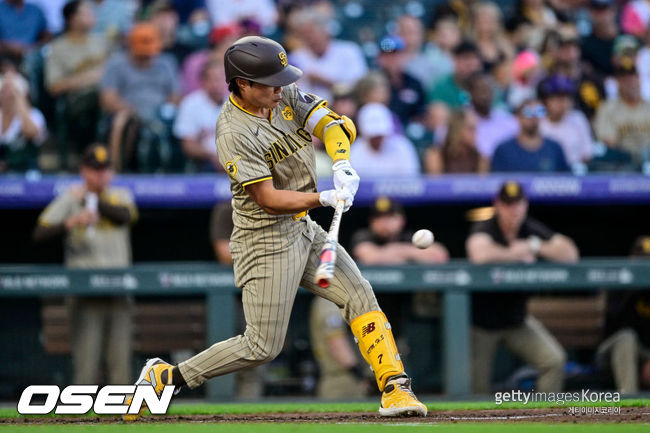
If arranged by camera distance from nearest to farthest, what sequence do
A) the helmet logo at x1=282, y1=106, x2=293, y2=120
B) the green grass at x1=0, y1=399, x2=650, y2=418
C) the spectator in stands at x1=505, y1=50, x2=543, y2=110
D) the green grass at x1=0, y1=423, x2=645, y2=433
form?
1. the green grass at x1=0, y1=423, x2=645, y2=433
2. the helmet logo at x1=282, y1=106, x2=293, y2=120
3. the green grass at x1=0, y1=399, x2=650, y2=418
4. the spectator in stands at x1=505, y1=50, x2=543, y2=110

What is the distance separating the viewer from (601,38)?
32.2 feet

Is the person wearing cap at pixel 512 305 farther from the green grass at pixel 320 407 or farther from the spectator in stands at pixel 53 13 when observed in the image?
the spectator in stands at pixel 53 13

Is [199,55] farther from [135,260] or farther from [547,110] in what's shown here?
[547,110]

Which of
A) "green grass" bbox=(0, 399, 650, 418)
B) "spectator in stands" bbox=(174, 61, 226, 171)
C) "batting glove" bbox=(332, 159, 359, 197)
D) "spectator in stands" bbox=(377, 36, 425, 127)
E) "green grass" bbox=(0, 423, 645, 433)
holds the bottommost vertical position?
"green grass" bbox=(0, 423, 645, 433)

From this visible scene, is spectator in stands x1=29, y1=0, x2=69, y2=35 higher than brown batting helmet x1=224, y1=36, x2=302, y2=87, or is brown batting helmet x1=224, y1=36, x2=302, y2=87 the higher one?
spectator in stands x1=29, y1=0, x2=69, y2=35

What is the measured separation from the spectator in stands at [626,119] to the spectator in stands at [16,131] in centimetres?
501

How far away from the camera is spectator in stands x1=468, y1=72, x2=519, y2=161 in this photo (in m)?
8.70

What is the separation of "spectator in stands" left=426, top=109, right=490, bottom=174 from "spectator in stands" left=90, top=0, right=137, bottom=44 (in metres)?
3.10

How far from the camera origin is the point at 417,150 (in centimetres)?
869

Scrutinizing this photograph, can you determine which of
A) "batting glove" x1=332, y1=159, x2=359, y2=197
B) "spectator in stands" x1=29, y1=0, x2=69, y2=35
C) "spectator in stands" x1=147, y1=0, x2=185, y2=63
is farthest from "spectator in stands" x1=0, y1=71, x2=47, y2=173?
"batting glove" x1=332, y1=159, x2=359, y2=197

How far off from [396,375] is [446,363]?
233 cm

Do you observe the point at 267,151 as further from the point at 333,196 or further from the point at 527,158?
the point at 527,158

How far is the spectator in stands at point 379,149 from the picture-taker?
27.5 feet

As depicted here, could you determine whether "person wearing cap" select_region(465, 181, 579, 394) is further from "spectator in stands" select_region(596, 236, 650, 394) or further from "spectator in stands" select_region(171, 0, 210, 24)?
"spectator in stands" select_region(171, 0, 210, 24)
